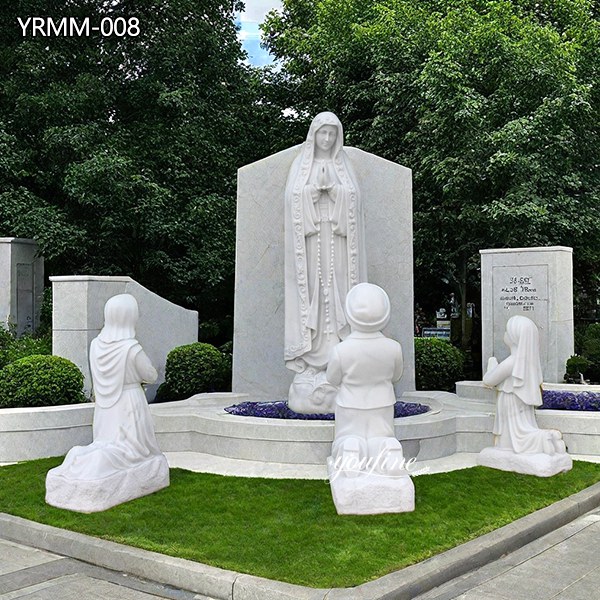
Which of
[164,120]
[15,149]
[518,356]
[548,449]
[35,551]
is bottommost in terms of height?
[35,551]

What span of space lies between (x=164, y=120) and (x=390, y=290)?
29.9ft

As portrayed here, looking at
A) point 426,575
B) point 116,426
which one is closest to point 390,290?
point 116,426

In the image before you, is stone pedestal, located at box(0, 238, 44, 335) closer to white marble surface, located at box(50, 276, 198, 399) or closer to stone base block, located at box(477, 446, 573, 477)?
white marble surface, located at box(50, 276, 198, 399)

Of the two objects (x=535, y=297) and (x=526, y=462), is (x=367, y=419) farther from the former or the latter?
(x=535, y=297)

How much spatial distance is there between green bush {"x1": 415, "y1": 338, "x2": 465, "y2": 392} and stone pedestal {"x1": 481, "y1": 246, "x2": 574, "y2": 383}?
2.07 feet

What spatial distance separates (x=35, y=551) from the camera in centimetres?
556

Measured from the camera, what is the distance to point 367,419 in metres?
6.15

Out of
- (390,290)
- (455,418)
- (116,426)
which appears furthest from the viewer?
(390,290)

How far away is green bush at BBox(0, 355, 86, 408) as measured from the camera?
8.59 m

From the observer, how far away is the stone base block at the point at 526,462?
7.19 metres

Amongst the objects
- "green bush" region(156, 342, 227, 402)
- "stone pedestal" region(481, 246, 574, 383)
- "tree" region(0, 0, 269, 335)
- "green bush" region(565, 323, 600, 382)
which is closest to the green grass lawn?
"green bush" region(156, 342, 227, 402)

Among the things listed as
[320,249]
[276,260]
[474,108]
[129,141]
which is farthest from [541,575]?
[129,141]

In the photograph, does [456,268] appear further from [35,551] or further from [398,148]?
[35,551]

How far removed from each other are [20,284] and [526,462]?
10259 millimetres
